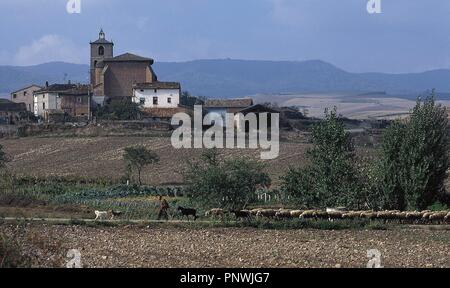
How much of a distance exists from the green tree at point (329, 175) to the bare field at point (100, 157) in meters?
16.3

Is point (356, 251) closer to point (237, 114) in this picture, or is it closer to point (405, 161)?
point (405, 161)

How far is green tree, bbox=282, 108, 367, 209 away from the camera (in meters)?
42.1

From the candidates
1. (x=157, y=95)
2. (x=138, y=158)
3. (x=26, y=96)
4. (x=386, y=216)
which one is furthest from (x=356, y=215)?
(x=26, y=96)

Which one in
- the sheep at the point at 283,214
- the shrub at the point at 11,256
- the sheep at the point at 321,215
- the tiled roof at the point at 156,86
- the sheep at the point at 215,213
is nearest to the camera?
the shrub at the point at 11,256

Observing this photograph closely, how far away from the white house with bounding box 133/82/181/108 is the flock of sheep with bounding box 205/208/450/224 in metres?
71.3

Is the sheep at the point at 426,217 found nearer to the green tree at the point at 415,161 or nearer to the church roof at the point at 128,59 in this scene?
the green tree at the point at 415,161

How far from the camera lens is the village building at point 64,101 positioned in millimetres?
108750

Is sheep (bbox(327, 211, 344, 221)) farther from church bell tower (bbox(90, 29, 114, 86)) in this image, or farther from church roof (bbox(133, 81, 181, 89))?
church bell tower (bbox(90, 29, 114, 86))

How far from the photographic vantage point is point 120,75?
11962 cm

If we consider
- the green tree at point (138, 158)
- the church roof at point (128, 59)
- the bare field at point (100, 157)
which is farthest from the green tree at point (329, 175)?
the church roof at point (128, 59)

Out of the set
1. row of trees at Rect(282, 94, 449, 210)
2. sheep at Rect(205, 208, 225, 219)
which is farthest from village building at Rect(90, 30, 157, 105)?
sheep at Rect(205, 208, 225, 219)
